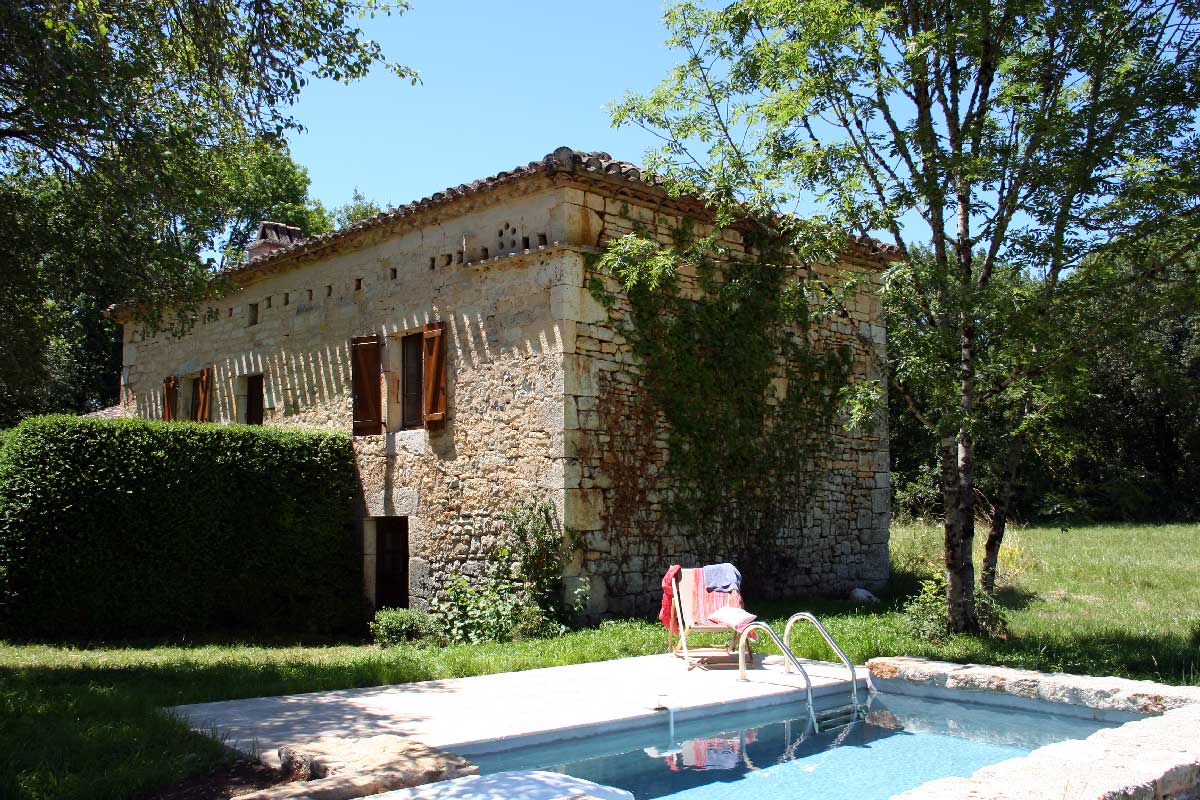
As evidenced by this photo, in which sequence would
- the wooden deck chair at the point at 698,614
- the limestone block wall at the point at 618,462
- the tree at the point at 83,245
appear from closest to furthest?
the wooden deck chair at the point at 698,614, the tree at the point at 83,245, the limestone block wall at the point at 618,462

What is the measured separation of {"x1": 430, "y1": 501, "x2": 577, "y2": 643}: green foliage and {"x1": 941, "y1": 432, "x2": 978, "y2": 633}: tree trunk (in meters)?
3.65

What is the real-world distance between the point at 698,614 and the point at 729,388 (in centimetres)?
366

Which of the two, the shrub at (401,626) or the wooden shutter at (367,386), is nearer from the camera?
the shrub at (401,626)

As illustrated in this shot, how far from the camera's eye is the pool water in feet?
16.3

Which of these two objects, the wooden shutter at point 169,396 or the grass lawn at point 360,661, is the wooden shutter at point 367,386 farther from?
the wooden shutter at point 169,396

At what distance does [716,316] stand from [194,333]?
9.23m

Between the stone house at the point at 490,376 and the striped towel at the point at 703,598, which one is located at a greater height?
the stone house at the point at 490,376

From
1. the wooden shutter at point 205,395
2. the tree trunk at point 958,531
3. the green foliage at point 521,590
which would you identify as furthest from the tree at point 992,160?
the wooden shutter at point 205,395

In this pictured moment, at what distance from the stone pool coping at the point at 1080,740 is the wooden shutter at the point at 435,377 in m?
5.82

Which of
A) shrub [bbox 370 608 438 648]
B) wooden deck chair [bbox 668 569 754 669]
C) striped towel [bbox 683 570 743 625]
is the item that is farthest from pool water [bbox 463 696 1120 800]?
shrub [bbox 370 608 438 648]

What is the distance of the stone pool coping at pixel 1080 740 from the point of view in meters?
3.67

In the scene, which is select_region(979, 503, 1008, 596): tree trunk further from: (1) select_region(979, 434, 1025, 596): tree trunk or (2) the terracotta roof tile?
(2) the terracotta roof tile

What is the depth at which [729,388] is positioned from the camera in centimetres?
1084

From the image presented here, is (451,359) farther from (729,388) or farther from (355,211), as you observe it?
(355,211)
